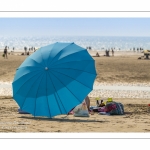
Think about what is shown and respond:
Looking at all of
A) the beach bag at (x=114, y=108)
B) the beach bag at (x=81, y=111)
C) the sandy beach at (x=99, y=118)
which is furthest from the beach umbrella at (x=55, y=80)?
the beach bag at (x=114, y=108)

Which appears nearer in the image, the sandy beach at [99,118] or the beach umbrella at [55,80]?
the sandy beach at [99,118]

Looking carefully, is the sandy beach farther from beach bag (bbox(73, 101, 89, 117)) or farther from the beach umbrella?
the beach umbrella

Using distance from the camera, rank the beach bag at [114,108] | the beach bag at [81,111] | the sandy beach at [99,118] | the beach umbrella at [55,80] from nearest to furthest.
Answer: the sandy beach at [99,118], the beach umbrella at [55,80], the beach bag at [81,111], the beach bag at [114,108]

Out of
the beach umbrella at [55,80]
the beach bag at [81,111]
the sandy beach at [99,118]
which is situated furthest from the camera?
the beach bag at [81,111]

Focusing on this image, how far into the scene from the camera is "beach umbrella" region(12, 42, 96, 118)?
10.8 metres

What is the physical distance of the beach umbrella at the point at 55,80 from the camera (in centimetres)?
1079

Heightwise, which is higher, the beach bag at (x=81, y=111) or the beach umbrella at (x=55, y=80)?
the beach umbrella at (x=55, y=80)

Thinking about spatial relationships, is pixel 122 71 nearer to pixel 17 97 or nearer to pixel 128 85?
pixel 128 85

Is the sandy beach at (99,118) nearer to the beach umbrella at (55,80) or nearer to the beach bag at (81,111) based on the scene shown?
the beach bag at (81,111)

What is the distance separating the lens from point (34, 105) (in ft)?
36.4

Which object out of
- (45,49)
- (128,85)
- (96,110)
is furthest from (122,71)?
(45,49)

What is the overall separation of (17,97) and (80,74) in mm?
1869

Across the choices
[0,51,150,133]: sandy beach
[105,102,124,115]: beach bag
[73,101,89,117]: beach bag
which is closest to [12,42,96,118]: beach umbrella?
[0,51,150,133]: sandy beach

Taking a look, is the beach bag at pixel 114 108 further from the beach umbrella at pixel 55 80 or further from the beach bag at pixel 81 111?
the beach umbrella at pixel 55 80
